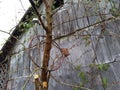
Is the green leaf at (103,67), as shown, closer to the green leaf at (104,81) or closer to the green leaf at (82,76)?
the green leaf at (104,81)

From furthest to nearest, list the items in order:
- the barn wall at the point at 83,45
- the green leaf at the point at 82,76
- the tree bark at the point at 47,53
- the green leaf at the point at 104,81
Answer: the green leaf at the point at 82,76
the barn wall at the point at 83,45
the green leaf at the point at 104,81
the tree bark at the point at 47,53

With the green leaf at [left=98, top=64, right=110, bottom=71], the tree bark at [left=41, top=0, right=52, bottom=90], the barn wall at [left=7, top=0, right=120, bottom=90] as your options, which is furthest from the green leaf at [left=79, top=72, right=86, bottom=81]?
the tree bark at [left=41, top=0, right=52, bottom=90]

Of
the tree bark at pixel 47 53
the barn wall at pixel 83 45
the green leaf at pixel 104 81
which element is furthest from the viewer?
the barn wall at pixel 83 45

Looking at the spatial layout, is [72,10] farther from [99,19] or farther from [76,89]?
[76,89]

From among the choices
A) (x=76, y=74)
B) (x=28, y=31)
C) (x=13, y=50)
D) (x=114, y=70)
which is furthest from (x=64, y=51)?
(x=13, y=50)

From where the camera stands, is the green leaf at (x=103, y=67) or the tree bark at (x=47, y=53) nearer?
the tree bark at (x=47, y=53)

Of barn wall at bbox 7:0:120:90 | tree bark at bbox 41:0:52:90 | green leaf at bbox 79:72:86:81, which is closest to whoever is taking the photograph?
tree bark at bbox 41:0:52:90

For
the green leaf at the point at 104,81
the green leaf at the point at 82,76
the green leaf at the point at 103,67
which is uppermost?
the green leaf at the point at 103,67

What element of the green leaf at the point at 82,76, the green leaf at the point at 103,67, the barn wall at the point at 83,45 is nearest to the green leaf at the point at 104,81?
the barn wall at the point at 83,45

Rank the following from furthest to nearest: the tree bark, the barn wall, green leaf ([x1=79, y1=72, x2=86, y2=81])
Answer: green leaf ([x1=79, y1=72, x2=86, y2=81]) < the barn wall < the tree bark

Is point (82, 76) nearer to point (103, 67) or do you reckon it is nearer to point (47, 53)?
point (103, 67)

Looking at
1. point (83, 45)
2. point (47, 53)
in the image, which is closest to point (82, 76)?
point (83, 45)

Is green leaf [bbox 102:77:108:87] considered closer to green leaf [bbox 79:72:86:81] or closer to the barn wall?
the barn wall

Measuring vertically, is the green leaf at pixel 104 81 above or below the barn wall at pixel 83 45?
below
